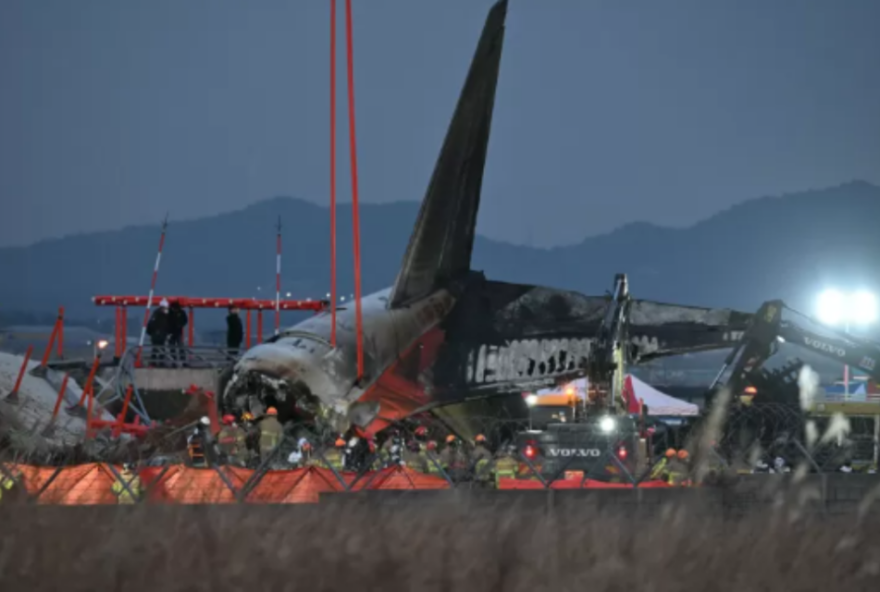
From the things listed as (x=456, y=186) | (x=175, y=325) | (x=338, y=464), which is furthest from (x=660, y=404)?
(x=338, y=464)

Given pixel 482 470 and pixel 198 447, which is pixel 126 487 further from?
pixel 198 447

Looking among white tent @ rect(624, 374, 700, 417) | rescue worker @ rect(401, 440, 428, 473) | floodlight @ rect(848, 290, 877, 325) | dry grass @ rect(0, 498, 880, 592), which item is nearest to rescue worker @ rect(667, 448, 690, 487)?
rescue worker @ rect(401, 440, 428, 473)

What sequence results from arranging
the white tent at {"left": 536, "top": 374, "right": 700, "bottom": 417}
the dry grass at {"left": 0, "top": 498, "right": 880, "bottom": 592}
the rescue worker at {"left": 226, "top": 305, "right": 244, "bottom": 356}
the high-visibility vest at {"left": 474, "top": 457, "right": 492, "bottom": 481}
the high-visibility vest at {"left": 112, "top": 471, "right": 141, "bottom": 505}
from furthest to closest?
the white tent at {"left": 536, "top": 374, "right": 700, "bottom": 417}
the rescue worker at {"left": 226, "top": 305, "right": 244, "bottom": 356}
the high-visibility vest at {"left": 474, "top": 457, "right": 492, "bottom": 481}
the high-visibility vest at {"left": 112, "top": 471, "right": 141, "bottom": 505}
the dry grass at {"left": 0, "top": 498, "right": 880, "bottom": 592}

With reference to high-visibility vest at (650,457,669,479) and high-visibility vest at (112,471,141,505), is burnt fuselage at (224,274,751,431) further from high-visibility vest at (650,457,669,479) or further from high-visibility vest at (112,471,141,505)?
high-visibility vest at (112,471,141,505)

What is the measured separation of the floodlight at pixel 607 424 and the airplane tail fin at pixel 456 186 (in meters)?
7.74

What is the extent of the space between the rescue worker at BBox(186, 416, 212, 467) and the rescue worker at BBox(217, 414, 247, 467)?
0.30 metres

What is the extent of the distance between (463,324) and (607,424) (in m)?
7.80

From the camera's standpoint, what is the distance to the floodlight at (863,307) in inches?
2153

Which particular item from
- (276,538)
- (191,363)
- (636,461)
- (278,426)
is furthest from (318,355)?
(276,538)

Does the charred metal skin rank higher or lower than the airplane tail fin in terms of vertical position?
lower

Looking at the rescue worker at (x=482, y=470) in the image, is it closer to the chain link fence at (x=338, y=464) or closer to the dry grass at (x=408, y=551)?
the chain link fence at (x=338, y=464)

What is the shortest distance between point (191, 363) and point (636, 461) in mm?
18233

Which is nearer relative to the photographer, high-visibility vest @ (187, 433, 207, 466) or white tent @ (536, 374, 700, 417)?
high-visibility vest @ (187, 433, 207, 466)

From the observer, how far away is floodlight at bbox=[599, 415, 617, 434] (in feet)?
80.4
